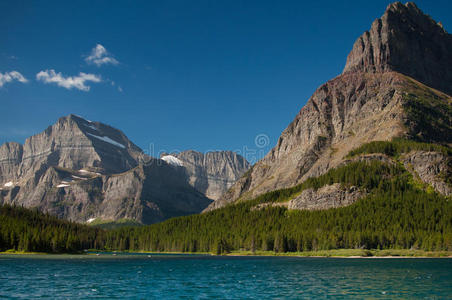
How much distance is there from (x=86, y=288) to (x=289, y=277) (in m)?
42.2

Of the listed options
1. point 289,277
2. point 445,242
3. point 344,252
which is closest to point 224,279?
point 289,277

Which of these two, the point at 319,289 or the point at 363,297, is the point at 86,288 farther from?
the point at 363,297

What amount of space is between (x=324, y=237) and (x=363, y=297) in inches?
5781

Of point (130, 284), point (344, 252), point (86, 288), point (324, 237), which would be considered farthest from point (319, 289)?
point (324, 237)

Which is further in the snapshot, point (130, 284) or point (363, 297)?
point (130, 284)

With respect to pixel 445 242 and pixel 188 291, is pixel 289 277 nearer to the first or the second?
pixel 188 291

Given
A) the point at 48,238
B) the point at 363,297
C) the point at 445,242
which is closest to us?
the point at 363,297

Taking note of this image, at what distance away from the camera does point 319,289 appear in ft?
217

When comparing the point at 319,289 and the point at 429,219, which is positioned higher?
the point at 429,219

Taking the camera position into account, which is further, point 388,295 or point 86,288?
point 86,288

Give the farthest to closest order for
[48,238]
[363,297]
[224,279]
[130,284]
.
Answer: [48,238], [224,279], [130,284], [363,297]

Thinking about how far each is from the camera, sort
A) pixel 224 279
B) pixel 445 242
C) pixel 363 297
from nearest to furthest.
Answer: pixel 363 297 → pixel 224 279 → pixel 445 242

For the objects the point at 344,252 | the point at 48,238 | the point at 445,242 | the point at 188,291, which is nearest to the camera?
the point at 188,291

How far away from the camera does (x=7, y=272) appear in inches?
3548
